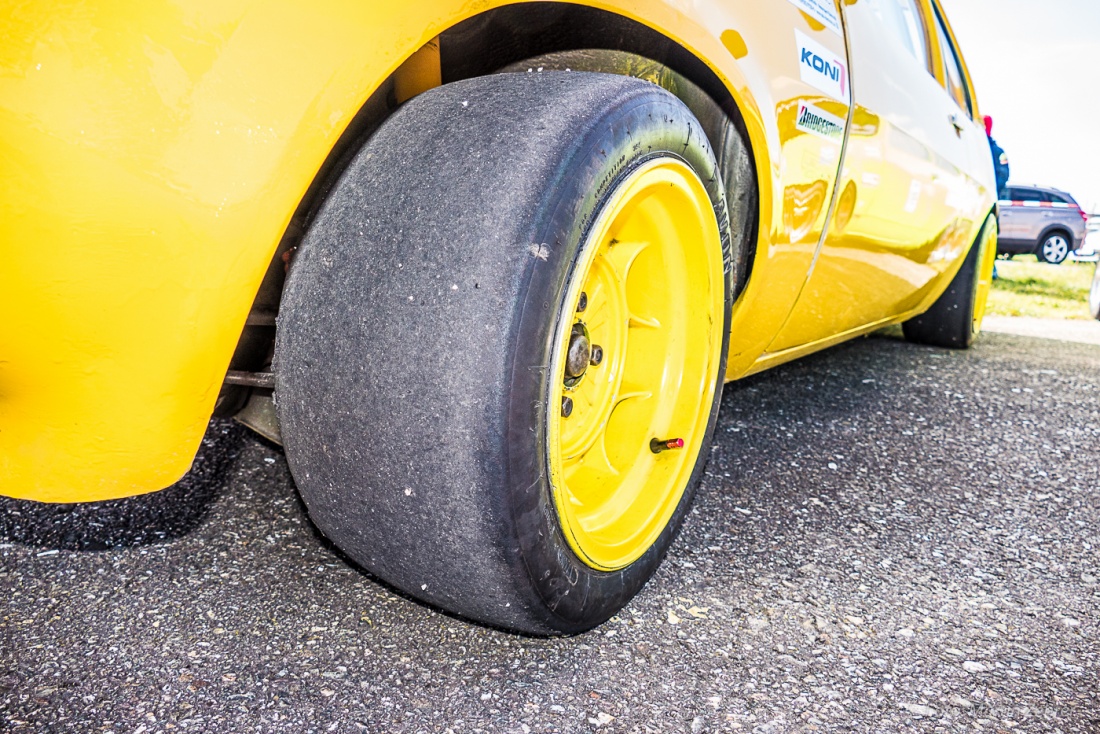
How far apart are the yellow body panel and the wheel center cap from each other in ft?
1.85

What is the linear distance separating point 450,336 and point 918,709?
93 cm

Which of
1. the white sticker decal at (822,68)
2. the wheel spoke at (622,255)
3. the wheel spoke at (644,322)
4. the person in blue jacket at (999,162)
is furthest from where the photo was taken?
the person in blue jacket at (999,162)

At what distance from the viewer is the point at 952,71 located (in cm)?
378

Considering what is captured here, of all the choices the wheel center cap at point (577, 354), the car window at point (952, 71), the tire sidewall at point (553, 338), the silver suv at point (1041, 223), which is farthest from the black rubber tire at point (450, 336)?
the silver suv at point (1041, 223)

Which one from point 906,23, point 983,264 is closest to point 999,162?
point 983,264

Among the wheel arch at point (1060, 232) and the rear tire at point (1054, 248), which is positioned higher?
the wheel arch at point (1060, 232)

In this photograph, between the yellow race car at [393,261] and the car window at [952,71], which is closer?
the yellow race car at [393,261]

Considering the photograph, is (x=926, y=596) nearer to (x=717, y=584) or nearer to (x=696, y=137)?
(x=717, y=584)

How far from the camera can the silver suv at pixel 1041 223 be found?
16297mm

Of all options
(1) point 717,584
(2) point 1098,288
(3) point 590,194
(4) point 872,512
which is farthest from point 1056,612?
(2) point 1098,288

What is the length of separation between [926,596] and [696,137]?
40.1 inches

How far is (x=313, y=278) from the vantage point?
1184 millimetres

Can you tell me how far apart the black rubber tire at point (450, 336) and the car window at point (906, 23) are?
5.54 ft

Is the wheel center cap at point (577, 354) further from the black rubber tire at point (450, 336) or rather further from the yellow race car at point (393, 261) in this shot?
the black rubber tire at point (450, 336)
